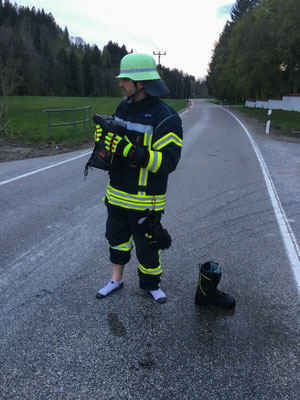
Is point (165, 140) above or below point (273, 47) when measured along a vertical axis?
below

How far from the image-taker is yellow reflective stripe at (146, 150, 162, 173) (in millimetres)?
2326

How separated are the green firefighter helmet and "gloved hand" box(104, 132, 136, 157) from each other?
42 centimetres

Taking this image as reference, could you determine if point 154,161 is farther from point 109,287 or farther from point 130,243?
point 109,287

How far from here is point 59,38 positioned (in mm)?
117188

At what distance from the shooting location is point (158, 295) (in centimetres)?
291

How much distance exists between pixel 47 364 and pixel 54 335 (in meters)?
0.28

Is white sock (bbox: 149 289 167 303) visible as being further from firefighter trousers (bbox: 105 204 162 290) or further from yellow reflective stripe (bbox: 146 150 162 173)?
yellow reflective stripe (bbox: 146 150 162 173)

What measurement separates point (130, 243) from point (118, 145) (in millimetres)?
1021

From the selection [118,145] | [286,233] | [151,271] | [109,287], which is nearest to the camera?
[118,145]

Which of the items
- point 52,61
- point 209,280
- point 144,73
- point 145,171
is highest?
point 52,61

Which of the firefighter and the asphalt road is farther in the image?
the firefighter

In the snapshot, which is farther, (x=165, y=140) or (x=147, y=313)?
(x=147, y=313)

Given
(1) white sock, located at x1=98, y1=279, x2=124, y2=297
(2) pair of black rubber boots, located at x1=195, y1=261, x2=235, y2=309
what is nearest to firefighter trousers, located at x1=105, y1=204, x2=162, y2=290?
(1) white sock, located at x1=98, y1=279, x2=124, y2=297

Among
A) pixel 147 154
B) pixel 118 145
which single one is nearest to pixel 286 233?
pixel 147 154
